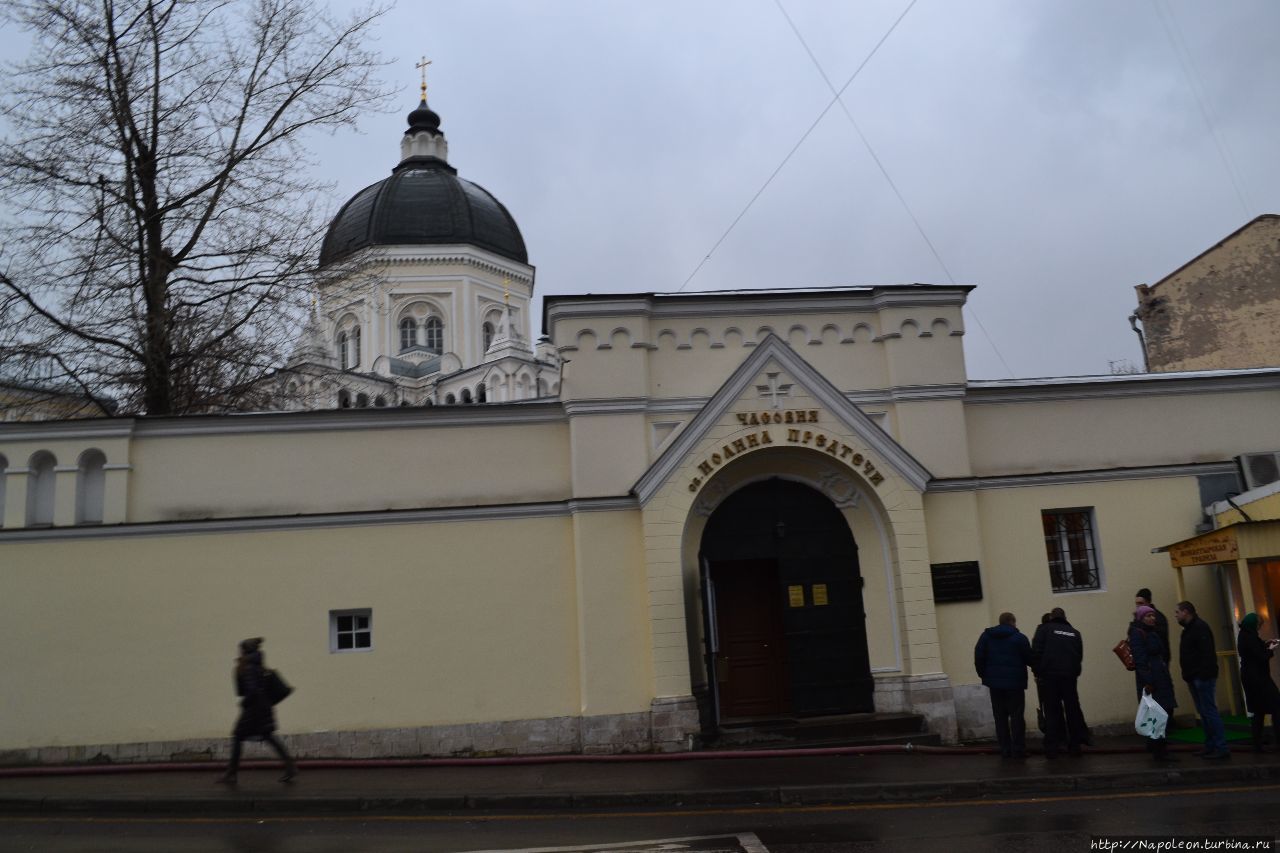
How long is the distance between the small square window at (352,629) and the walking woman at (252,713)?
6.74ft

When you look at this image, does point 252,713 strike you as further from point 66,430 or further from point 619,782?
point 66,430

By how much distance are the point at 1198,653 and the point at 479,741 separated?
28.3ft

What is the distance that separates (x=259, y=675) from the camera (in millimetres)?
10930

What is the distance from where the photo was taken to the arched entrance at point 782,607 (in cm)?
A: 1366

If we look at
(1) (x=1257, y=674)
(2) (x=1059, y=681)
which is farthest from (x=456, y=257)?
(1) (x=1257, y=674)

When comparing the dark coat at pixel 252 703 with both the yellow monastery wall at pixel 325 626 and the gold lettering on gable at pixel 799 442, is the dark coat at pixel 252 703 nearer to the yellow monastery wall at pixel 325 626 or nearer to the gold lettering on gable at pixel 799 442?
the yellow monastery wall at pixel 325 626

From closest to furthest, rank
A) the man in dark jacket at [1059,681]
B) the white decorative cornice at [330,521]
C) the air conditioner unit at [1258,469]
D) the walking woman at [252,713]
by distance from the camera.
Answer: the walking woman at [252,713] < the man in dark jacket at [1059,681] < the white decorative cornice at [330,521] < the air conditioner unit at [1258,469]

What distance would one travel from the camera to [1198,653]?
1138cm

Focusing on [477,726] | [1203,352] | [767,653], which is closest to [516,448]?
[477,726]

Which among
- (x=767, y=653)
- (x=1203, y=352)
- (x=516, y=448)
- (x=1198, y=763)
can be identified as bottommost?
(x=1198, y=763)

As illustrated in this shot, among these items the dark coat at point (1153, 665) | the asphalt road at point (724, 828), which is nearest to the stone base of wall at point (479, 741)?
the asphalt road at point (724, 828)

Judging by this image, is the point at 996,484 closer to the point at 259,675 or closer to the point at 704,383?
the point at 704,383

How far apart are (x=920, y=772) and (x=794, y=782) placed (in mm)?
1528

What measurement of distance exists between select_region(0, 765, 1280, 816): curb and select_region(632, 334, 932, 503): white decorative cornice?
4.66m
